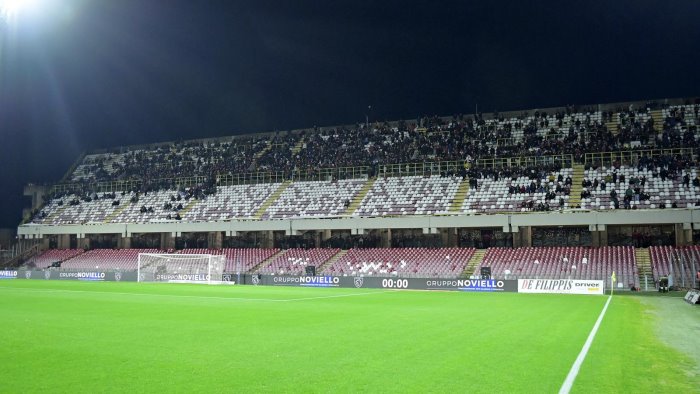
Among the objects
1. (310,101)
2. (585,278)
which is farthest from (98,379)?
(310,101)

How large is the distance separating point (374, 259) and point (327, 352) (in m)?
41.0

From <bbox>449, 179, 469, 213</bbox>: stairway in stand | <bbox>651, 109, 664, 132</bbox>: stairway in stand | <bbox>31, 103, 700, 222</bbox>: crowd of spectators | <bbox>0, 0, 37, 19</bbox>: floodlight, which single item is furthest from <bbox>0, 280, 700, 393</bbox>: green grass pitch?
<bbox>651, 109, 664, 132</bbox>: stairway in stand

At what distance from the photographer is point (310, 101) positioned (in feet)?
214

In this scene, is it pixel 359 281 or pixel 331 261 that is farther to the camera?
pixel 331 261

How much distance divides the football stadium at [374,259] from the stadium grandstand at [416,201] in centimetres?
23

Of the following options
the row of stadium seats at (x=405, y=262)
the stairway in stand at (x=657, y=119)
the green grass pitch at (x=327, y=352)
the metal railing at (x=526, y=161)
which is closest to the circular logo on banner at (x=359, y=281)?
the row of stadium seats at (x=405, y=262)

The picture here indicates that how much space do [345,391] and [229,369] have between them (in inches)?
114

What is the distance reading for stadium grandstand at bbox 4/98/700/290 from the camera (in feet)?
161

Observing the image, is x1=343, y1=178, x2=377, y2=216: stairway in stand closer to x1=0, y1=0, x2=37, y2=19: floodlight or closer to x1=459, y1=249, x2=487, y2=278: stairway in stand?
x1=459, y1=249, x2=487, y2=278: stairway in stand

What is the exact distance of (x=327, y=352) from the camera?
13477 mm

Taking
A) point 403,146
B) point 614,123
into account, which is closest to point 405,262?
point 403,146

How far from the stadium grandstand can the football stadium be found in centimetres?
23

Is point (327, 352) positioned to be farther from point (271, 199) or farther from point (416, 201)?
point (271, 199)

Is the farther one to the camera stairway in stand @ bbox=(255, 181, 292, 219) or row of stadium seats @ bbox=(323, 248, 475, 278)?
Answer: stairway in stand @ bbox=(255, 181, 292, 219)
